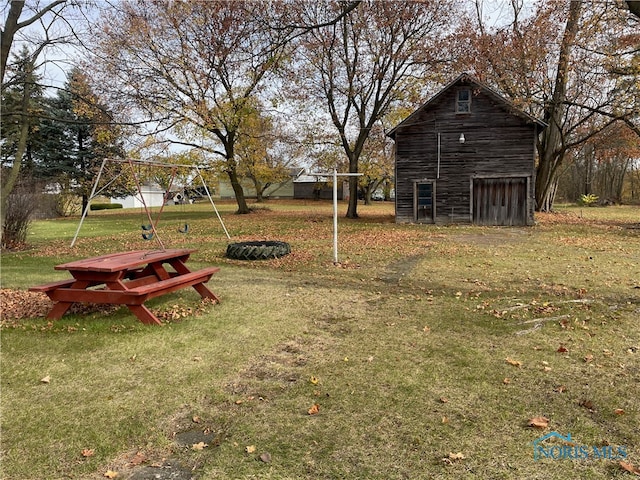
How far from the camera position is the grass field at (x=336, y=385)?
282 centimetres

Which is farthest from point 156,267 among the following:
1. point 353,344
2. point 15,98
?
point 15,98

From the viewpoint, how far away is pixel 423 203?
22.7m

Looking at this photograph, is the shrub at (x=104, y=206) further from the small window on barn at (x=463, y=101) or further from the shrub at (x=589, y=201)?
the shrub at (x=589, y=201)

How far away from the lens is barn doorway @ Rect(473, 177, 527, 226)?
69.8 feet

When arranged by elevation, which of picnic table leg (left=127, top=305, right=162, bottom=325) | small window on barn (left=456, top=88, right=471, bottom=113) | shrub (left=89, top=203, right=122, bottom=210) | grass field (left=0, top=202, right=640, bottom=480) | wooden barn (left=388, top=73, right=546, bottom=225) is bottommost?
grass field (left=0, top=202, right=640, bottom=480)

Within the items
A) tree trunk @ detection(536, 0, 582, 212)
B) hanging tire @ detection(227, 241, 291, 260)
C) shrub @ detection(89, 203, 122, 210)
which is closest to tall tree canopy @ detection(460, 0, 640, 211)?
tree trunk @ detection(536, 0, 582, 212)

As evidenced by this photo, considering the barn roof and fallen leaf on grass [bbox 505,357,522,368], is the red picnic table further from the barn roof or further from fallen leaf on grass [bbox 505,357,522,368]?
the barn roof

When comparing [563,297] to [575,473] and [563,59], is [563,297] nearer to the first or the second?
[575,473]

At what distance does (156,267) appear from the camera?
22.5 feet

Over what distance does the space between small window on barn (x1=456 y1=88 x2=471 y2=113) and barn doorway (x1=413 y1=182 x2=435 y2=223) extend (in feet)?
12.7

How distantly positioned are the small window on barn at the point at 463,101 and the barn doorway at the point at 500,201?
344cm

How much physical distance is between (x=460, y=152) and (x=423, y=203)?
3076 millimetres

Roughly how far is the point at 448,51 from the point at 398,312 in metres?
22.4

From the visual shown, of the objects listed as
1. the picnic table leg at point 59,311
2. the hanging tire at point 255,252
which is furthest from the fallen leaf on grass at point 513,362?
the hanging tire at point 255,252
